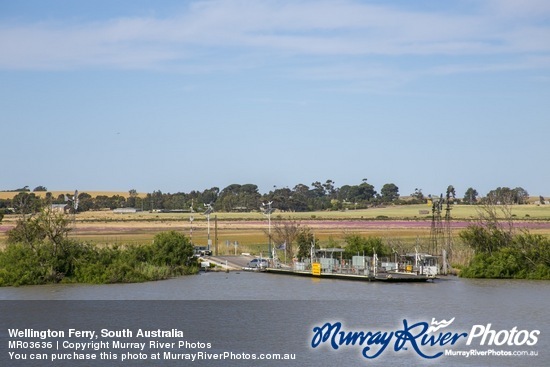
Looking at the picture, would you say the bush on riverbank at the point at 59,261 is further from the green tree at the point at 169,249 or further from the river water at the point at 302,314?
the green tree at the point at 169,249

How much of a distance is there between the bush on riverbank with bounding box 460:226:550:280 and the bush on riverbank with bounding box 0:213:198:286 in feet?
92.1

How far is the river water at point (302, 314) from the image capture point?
1747 inches

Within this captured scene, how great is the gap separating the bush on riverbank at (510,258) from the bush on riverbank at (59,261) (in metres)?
28.1

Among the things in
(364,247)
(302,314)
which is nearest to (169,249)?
(364,247)

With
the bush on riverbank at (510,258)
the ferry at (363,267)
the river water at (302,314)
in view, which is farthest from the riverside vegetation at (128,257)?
the ferry at (363,267)

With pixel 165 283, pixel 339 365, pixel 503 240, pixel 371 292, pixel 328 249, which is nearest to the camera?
pixel 339 365

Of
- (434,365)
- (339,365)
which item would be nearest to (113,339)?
(339,365)

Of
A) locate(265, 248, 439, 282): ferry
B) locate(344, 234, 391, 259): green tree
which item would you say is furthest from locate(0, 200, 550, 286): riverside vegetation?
locate(265, 248, 439, 282): ferry

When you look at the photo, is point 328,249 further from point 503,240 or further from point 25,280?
point 25,280

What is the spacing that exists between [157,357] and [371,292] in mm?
28035

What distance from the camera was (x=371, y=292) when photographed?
6850 cm

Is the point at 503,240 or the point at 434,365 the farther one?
the point at 503,240

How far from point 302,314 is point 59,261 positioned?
2622 cm

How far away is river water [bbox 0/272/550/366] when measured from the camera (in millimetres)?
44375
